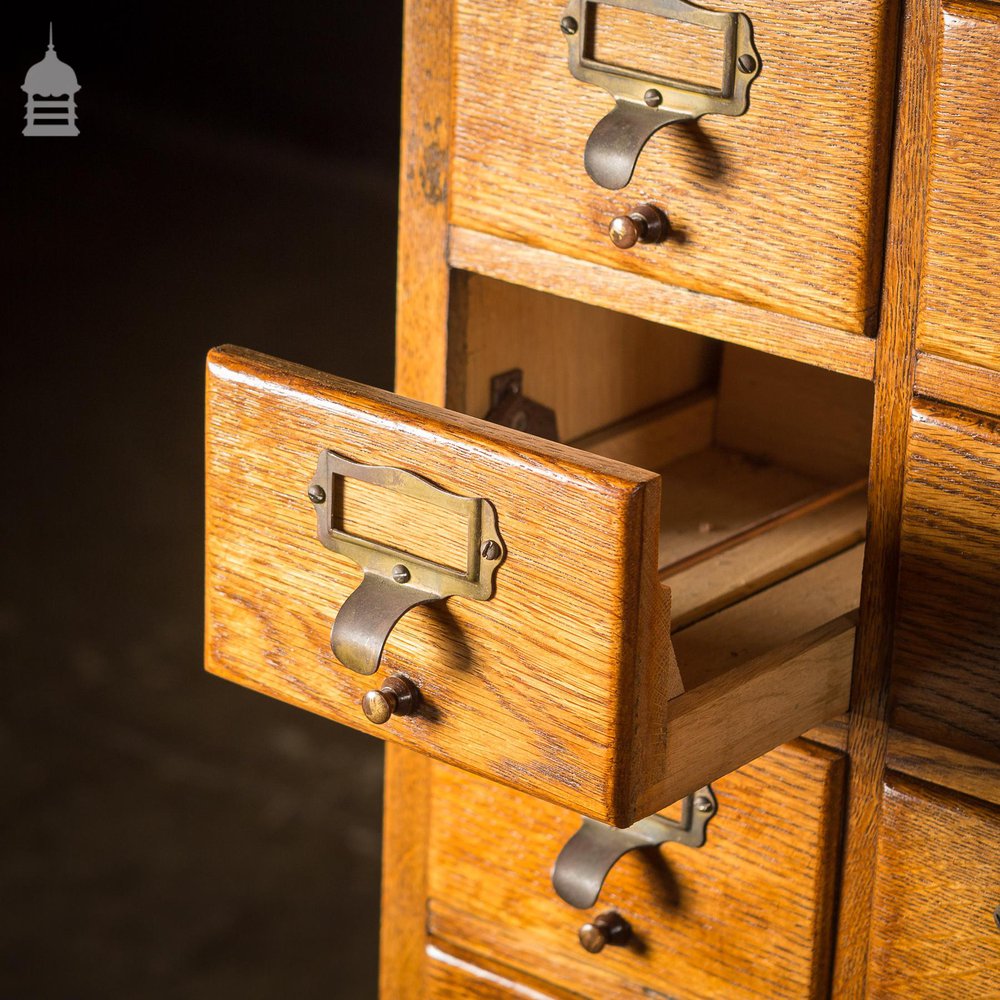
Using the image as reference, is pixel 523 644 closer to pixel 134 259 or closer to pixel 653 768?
pixel 653 768

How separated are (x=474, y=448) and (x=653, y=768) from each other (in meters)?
0.16

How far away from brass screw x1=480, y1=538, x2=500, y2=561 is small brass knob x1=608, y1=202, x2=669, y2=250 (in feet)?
0.63

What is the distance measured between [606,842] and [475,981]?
0.60ft

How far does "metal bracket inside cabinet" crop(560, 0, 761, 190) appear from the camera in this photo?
915 mm

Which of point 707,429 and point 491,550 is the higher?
point 491,550

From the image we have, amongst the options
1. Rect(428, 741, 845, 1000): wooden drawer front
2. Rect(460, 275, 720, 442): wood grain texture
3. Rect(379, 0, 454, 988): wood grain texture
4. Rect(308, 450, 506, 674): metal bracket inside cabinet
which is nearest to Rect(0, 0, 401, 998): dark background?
Rect(460, 275, 720, 442): wood grain texture

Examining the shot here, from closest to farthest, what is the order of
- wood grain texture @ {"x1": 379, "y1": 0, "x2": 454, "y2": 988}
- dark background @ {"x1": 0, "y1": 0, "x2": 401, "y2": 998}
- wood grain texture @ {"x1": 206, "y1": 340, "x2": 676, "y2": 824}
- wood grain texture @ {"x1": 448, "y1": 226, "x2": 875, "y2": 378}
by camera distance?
wood grain texture @ {"x1": 206, "y1": 340, "x2": 676, "y2": 824}, wood grain texture @ {"x1": 448, "y1": 226, "x2": 875, "y2": 378}, wood grain texture @ {"x1": 379, "y1": 0, "x2": 454, "y2": 988}, dark background @ {"x1": 0, "y1": 0, "x2": 401, "y2": 998}

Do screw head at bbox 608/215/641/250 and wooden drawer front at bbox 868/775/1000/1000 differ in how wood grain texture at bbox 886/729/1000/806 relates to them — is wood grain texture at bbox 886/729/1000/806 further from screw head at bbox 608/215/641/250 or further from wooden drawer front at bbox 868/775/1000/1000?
screw head at bbox 608/215/641/250

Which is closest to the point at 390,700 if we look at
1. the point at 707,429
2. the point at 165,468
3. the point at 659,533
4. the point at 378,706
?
the point at 378,706

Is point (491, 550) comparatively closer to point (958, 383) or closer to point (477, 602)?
point (477, 602)

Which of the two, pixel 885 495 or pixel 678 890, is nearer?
pixel 885 495

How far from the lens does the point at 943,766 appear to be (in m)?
0.97

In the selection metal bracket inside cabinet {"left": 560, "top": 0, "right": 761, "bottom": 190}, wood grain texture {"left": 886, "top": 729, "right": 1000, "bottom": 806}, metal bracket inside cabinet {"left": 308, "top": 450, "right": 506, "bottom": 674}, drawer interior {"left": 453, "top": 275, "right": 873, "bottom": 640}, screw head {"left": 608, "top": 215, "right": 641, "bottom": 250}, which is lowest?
wood grain texture {"left": 886, "top": 729, "right": 1000, "bottom": 806}

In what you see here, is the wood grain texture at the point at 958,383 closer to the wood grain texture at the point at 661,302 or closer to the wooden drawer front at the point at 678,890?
the wood grain texture at the point at 661,302
